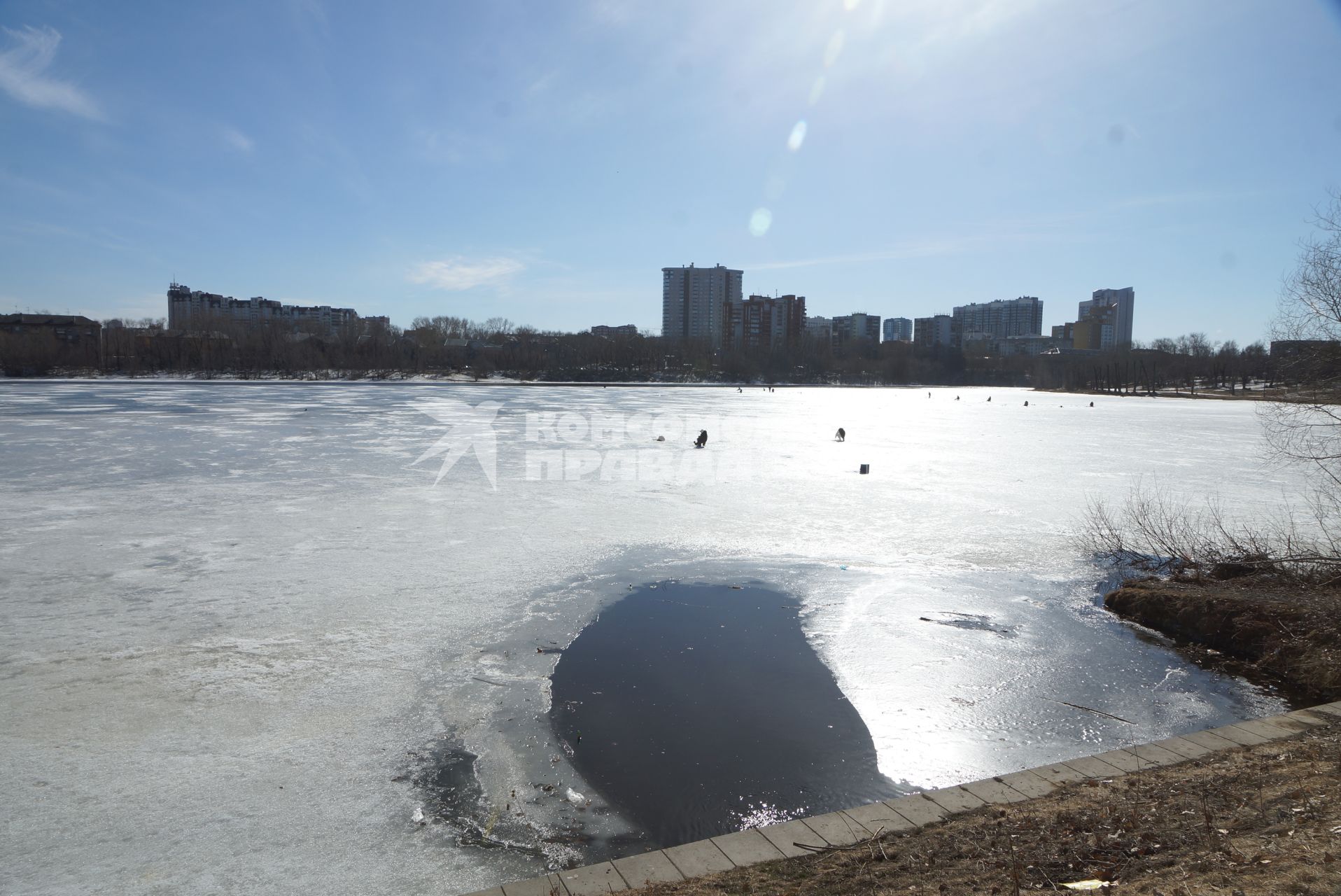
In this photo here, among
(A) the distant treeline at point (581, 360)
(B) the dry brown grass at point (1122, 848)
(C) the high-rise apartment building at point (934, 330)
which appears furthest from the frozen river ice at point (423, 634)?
(C) the high-rise apartment building at point (934, 330)

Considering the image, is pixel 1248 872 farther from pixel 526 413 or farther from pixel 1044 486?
pixel 526 413

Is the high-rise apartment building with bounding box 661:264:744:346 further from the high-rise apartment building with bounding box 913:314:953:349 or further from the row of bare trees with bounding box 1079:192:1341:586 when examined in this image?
the row of bare trees with bounding box 1079:192:1341:586

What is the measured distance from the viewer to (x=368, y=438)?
68.3 feet

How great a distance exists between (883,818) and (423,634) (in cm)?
395

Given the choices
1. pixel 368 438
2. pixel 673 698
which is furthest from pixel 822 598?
pixel 368 438

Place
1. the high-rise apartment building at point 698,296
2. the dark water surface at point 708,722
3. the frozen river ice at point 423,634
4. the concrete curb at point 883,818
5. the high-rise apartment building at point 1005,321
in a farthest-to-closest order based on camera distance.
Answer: the high-rise apartment building at point 1005,321 < the high-rise apartment building at point 698,296 < the dark water surface at point 708,722 < the frozen river ice at point 423,634 < the concrete curb at point 883,818

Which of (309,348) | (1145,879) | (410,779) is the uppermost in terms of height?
(309,348)

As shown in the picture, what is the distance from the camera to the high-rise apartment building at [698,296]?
503 ft

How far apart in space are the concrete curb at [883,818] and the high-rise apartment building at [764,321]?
121479 mm

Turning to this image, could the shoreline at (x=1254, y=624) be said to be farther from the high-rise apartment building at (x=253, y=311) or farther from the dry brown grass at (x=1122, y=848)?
the high-rise apartment building at (x=253, y=311)

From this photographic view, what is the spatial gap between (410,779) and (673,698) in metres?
1.75

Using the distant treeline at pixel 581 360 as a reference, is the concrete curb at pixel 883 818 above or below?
below

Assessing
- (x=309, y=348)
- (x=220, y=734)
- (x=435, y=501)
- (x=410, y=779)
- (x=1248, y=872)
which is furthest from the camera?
(x=309, y=348)

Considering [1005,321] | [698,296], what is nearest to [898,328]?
[1005,321]
